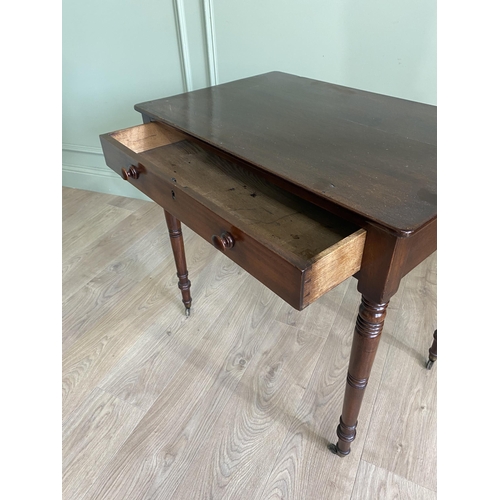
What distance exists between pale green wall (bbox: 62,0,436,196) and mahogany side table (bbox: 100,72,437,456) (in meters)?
0.31

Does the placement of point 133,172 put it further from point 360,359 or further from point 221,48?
point 221,48

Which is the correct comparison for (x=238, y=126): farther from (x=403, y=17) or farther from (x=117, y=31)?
(x=117, y=31)

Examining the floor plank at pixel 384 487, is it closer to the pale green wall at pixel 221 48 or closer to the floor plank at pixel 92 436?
the floor plank at pixel 92 436

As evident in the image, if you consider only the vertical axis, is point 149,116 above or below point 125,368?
above

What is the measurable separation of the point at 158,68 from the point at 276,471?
146 centimetres

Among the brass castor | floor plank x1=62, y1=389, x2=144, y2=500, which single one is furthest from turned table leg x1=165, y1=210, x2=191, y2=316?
the brass castor

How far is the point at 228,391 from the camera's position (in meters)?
1.06

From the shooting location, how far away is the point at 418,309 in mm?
1276

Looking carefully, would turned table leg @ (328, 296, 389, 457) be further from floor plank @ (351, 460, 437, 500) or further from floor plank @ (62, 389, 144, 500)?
floor plank @ (62, 389, 144, 500)

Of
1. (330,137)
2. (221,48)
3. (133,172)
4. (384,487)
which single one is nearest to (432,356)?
(384,487)

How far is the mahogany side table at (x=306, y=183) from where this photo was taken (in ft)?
1.87

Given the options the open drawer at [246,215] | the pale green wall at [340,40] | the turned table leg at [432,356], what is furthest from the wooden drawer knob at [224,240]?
the pale green wall at [340,40]
